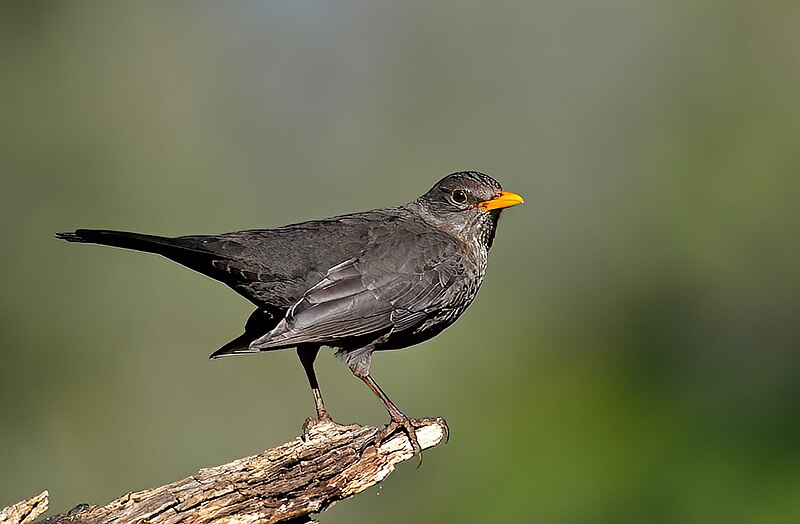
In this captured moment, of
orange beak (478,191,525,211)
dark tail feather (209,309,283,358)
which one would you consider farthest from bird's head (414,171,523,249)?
dark tail feather (209,309,283,358)

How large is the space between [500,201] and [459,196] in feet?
0.82

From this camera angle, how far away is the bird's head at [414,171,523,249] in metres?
5.15

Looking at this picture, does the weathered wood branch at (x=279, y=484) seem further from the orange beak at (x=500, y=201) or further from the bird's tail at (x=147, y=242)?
the orange beak at (x=500, y=201)

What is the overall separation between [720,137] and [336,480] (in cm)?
921

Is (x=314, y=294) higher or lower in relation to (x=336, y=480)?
higher

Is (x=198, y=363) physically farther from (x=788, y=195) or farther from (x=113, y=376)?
(x=788, y=195)

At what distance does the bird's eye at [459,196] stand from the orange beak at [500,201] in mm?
99

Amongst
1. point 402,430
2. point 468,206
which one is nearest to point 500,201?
point 468,206

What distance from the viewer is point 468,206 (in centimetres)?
518

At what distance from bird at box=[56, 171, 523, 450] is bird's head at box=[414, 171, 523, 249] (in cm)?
8

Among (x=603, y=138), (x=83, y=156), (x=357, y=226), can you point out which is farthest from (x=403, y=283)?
(x=603, y=138)

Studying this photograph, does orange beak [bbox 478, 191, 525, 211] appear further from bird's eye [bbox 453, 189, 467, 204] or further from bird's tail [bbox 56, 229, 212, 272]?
bird's tail [bbox 56, 229, 212, 272]

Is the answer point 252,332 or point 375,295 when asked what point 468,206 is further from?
point 252,332

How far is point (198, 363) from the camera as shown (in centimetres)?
915
